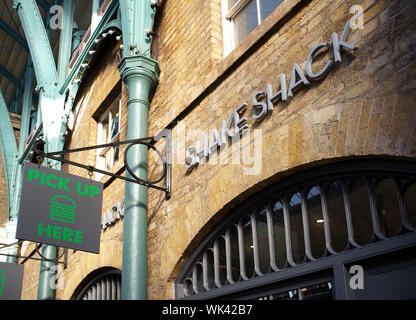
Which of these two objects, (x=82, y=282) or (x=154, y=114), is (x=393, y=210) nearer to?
(x=154, y=114)

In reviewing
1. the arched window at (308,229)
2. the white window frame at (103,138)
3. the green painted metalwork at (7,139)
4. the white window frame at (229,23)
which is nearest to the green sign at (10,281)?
the white window frame at (103,138)

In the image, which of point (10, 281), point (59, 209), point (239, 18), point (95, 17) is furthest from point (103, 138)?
point (239, 18)

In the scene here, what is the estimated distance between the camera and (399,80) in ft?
10.2

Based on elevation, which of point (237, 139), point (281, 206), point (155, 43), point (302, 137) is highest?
point (155, 43)

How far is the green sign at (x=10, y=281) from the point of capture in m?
8.09

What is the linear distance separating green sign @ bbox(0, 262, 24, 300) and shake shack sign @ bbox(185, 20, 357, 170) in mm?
4744

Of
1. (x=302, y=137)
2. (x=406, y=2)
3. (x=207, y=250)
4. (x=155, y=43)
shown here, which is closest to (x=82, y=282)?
(x=207, y=250)

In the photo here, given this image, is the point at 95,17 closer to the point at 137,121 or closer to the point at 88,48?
the point at 88,48

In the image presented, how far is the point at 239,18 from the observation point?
5.60 m

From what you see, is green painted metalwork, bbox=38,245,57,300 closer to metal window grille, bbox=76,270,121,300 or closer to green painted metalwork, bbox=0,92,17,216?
metal window grille, bbox=76,270,121,300

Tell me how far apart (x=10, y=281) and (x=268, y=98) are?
20.6 ft

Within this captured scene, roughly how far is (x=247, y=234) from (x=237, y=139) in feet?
3.07

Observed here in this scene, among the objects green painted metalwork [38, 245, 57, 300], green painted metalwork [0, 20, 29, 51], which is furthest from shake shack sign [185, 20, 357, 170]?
green painted metalwork [0, 20, 29, 51]
